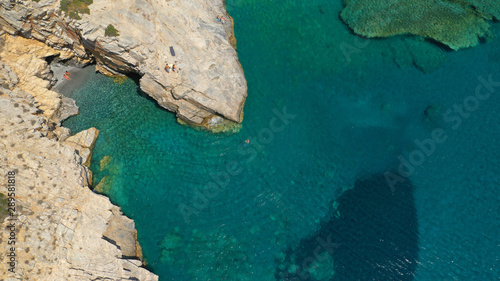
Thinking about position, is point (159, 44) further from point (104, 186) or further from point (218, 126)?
point (104, 186)

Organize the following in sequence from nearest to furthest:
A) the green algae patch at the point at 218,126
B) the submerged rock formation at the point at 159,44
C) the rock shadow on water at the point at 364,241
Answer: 1. the rock shadow on water at the point at 364,241
2. the submerged rock formation at the point at 159,44
3. the green algae patch at the point at 218,126

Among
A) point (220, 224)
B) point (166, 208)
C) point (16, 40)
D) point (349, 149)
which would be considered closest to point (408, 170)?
point (349, 149)

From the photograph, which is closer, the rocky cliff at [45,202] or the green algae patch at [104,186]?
the rocky cliff at [45,202]

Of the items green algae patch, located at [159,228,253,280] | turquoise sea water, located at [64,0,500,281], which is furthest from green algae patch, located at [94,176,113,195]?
green algae patch, located at [159,228,253,280]

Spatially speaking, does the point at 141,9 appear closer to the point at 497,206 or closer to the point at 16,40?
the point at 16,40

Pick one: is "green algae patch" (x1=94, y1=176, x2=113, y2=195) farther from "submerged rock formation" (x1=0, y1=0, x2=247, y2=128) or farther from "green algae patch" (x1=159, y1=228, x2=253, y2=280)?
"submerged rock formation" (x1=0, y1=0, x2=247, y2=128)

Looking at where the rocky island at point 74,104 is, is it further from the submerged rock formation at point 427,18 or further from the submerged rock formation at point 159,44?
the submerged rock formation at point 427,18

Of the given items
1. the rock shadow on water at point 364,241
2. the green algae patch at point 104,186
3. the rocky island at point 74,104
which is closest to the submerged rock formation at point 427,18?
the rocky island at point 74,104
